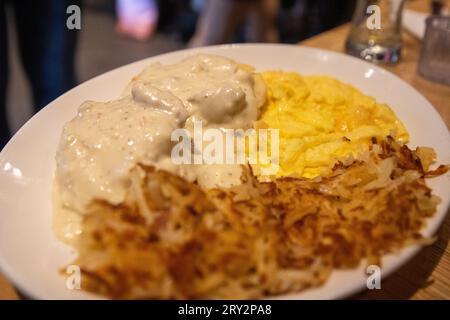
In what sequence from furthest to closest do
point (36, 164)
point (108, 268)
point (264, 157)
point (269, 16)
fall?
point (269, 16) → point (264, 157) → point (36, 164) → point (108, 268)

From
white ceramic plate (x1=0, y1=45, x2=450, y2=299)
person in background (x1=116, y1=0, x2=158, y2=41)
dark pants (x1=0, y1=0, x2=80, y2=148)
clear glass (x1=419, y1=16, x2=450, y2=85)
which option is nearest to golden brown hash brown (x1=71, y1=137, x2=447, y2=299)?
white ceramic plate (x1=0, y1=45, x2=450, y2=299)

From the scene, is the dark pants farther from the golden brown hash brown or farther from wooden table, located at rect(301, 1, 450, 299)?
wooden table, located at rect(301, 1, 450, 299)

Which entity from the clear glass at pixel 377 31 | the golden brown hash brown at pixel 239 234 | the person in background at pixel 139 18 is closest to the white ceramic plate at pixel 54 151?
the golden brown hash brown at pixel 239 234

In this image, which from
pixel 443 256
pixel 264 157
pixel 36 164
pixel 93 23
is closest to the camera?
pixel 443 256

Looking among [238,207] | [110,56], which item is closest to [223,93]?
[238,207]

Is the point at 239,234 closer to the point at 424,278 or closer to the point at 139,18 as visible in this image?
the point at 424,278

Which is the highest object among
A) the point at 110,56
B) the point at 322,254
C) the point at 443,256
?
the point at 322,254
